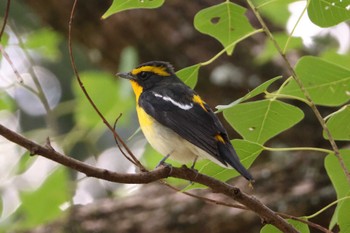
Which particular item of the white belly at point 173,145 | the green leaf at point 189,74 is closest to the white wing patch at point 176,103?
the white belly at point 173,145

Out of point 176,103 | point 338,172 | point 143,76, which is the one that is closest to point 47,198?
point 143,76

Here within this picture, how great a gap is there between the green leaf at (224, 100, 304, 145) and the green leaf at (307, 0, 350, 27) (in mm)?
265

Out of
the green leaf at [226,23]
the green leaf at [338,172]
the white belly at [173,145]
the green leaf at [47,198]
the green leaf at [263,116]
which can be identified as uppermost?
the green leaf at [226,23]

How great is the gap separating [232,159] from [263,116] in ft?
0.52

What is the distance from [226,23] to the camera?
2.16 meters

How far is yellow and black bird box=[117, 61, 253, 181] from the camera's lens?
2391 millimetres

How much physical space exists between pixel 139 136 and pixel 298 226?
3.90m

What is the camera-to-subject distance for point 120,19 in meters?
4.86

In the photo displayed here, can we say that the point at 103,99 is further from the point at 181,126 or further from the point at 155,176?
the point at 155,176

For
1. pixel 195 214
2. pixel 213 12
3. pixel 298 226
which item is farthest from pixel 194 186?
pixel 195 214

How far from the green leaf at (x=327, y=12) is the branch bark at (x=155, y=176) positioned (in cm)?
55

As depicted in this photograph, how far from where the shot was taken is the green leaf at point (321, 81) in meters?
1.99

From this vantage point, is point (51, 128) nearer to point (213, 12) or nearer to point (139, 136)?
point (213, 12)

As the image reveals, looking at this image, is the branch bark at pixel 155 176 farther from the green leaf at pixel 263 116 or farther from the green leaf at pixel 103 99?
the green leaf at pixel 103 99
